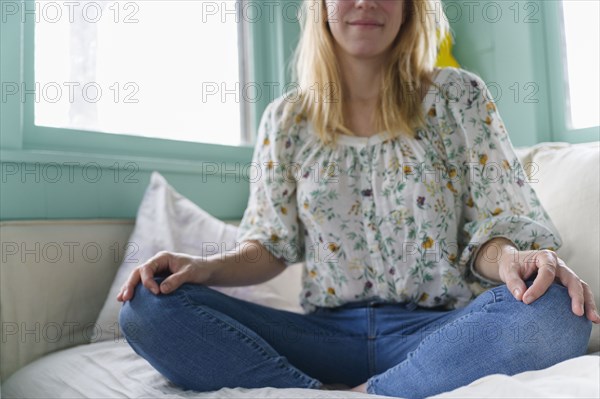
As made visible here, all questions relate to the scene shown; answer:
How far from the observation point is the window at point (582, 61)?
184 centimetres

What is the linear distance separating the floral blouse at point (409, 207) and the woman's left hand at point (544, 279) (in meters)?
0.16

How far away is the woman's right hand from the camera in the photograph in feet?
3.50

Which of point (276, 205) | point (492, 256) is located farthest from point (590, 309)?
point (276, 205)

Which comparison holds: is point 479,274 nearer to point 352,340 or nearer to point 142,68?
point 352,340

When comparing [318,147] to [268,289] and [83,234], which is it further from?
[83,234]

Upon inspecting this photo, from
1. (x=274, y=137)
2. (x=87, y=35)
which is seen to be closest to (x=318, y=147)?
(x=274, y=137)

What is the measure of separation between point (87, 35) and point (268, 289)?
0.80 metres

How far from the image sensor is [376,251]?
124 cm

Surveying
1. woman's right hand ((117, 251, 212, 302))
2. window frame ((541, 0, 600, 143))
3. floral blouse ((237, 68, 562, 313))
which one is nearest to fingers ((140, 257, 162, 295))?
woman's right hand ((117, 251, 212, 302))

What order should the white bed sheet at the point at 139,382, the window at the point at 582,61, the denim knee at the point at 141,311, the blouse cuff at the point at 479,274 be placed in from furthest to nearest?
the window at the point at 582,61 < the blouse cuff at the point at 479,274 < the denim knee at the point at 141,311 < the white bed sheet at the point at 139,382

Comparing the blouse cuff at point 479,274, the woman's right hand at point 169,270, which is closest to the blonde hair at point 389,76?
the blouse cuff at point 479,274

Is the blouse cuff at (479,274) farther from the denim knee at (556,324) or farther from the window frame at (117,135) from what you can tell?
the window frame at (117,135)

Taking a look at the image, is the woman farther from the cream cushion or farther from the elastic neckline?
the cream cushion

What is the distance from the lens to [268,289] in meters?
1.56
